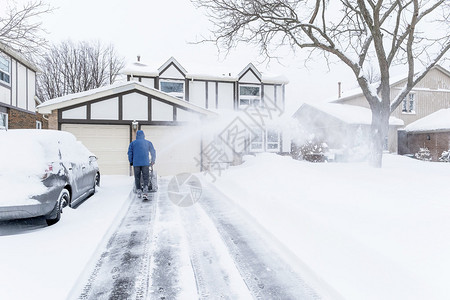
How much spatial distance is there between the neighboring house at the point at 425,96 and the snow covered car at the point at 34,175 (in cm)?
2451

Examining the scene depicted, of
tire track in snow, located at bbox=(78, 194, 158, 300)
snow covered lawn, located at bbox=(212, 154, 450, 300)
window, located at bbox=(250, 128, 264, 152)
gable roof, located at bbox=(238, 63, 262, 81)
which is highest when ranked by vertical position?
gable roof, located at bbox=(238, 63, 262, 81)

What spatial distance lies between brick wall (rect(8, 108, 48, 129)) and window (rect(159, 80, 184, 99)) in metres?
8.20

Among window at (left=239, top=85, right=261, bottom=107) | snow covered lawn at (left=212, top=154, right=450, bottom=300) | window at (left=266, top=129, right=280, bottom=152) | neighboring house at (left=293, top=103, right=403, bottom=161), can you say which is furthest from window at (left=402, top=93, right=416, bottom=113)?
snow covered lawn at (left=212, top=154, right=450, bottom=300)

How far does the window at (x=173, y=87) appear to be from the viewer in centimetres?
1686

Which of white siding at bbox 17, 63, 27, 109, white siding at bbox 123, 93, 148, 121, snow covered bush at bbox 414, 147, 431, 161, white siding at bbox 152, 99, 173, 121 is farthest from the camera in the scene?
snow covered bush at bbox 414, 147, 431, 161

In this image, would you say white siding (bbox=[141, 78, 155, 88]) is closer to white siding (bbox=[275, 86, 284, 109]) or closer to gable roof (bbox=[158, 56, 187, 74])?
gable roof (bbox=[158, 56, 187, 74])

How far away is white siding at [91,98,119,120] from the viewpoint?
35.0 ft

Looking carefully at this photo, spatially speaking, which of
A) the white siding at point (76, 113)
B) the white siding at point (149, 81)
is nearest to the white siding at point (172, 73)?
the white siding at point (149, 81)

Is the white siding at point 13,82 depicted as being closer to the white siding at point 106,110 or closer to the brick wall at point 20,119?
the brick wall at point 20,119

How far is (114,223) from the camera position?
4.79 m

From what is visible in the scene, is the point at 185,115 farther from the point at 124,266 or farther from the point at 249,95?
the point at 124,266

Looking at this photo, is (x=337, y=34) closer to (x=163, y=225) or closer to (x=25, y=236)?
(x=163, y=225)

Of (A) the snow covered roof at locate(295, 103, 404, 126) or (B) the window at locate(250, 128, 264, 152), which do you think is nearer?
(B) the window at locate(250, 128, 264, 152)

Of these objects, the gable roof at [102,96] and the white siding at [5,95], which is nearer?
the gable roof at [102,96]
